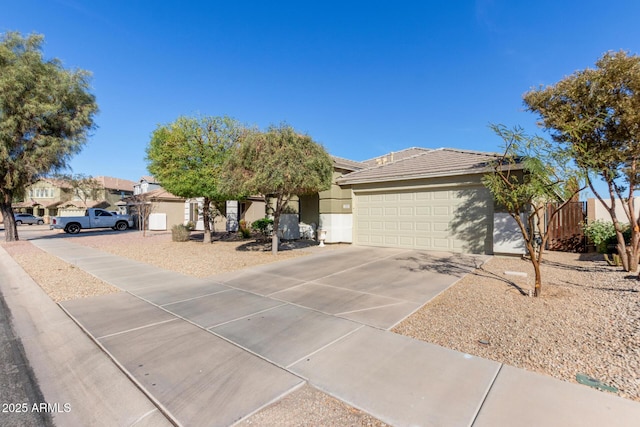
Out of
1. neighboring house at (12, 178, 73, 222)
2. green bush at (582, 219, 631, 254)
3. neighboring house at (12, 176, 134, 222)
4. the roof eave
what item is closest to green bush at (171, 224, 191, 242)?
the roof eave

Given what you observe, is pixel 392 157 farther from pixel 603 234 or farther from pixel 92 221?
pixel 92 221

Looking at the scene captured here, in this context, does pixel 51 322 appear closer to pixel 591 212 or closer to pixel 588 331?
pixel 588 331

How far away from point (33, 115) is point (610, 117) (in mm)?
22259

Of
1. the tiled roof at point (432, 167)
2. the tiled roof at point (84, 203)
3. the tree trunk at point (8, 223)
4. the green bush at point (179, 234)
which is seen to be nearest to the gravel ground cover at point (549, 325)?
the tiled roof at point (432, 167)

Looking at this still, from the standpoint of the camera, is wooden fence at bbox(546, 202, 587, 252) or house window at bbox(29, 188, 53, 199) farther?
house window at bbox(29, 188, 53, 199)

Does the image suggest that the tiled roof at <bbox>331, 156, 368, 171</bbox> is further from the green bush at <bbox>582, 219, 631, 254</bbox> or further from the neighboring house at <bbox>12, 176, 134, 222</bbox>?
the neighboring house at <bbox>12, 176, 134, 222</bbox>

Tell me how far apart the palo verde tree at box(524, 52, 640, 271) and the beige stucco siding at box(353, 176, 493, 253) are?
10.3 feet

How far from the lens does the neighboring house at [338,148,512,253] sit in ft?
34.7

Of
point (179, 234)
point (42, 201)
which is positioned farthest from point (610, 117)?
point (42, 201)

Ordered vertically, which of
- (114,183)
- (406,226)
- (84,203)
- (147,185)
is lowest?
(406,226)

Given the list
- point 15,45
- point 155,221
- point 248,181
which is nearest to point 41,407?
point 248,181

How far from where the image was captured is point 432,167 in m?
11.6

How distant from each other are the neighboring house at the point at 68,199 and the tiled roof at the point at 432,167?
3700 centimetres

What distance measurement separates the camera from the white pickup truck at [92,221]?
22094mm
